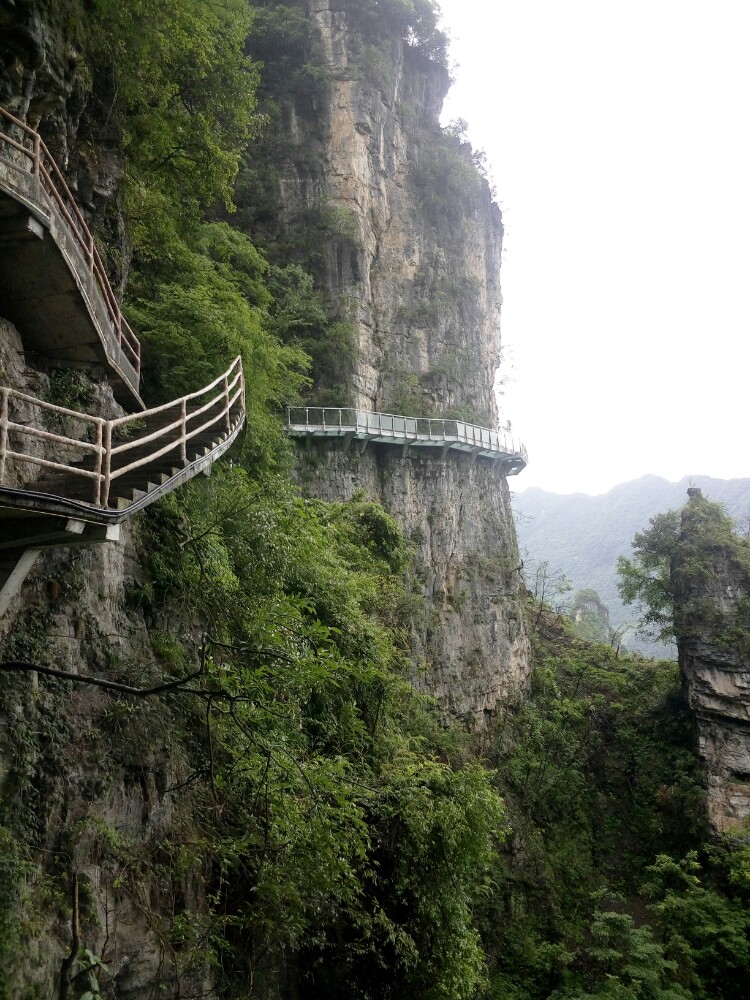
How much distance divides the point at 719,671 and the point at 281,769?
22293 mm

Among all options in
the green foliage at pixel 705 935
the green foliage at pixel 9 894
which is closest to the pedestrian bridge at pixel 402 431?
the green foliage at pixel 705 935

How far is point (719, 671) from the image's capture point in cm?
2445

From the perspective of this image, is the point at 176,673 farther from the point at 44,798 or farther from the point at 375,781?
the point at 375,781

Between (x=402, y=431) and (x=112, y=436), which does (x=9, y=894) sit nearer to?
(x=112, y=436)

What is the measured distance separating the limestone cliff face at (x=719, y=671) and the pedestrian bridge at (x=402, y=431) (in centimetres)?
916

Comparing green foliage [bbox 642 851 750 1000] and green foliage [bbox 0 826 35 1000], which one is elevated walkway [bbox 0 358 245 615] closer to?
green foliage [bbox 0 826 35 1000]

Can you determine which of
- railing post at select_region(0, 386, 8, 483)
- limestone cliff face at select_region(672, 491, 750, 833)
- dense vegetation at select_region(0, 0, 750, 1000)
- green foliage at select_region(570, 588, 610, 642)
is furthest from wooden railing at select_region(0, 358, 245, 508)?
green foliage at select_region(570, 588, 610, 642)

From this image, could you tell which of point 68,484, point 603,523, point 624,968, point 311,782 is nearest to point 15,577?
point 68,484

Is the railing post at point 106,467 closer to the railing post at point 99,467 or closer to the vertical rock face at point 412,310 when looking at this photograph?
the railing post at point 99,467

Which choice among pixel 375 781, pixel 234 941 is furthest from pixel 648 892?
pixel 234 941

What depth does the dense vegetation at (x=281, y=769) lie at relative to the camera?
6578 millimetres

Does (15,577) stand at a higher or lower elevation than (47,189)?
lower

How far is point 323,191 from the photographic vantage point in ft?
86.8

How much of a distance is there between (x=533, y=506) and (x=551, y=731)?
431 ft
